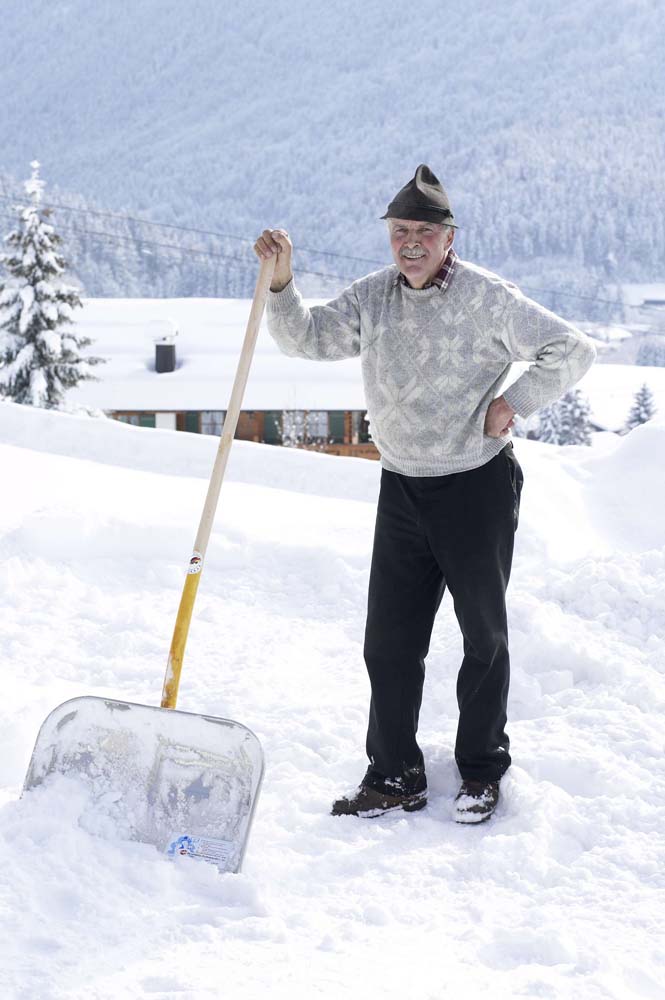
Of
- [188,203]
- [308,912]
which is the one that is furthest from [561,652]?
[188,203]

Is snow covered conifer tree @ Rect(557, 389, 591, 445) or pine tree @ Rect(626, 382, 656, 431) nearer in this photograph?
snow covered conifer tree @ Rect(557, 389, 591, 445)

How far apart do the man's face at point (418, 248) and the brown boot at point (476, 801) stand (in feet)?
4.38

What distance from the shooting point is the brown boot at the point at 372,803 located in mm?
2773

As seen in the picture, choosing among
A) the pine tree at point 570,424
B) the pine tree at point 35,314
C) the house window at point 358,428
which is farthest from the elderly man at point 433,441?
the pine tree at point 570,424

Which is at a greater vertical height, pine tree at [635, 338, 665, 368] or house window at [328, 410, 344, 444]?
pine tree at [635, 338, 665, 368]

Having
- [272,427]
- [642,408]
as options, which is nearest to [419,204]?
[272,427]

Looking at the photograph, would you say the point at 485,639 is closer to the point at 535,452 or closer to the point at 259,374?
the point at 535,452

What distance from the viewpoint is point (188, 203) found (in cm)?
17862

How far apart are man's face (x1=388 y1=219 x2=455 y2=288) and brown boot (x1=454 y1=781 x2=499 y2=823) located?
4.38 feet

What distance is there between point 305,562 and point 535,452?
4.15 meters

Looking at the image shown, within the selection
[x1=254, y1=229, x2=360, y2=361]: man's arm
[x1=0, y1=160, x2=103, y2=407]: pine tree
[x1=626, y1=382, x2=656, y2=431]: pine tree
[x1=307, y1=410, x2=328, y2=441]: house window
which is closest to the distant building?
[x1=307, y1=410, x2=328, y2=441]: house window

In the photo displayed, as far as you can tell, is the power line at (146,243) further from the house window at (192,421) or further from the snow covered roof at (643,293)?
the house window at (192,421)

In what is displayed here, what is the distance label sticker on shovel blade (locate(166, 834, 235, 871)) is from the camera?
2.33m

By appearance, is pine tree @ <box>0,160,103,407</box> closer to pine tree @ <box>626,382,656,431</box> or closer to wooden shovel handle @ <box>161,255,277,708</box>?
wooden shovel handle @ <box>161,255,277,708</box>
